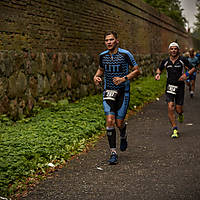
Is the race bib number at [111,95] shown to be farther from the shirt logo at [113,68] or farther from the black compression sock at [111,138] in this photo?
the black compression sock at [111,138]

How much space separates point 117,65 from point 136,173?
1.74 m

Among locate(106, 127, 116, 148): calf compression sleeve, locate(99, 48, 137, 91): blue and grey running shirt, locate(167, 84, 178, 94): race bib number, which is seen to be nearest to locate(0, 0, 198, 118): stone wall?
locate(99, 48, 137, 91): blue and grey running shirt

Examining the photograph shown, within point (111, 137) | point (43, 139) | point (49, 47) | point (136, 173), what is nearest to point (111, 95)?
point (111, 137)

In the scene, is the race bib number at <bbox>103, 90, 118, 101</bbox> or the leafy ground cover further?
the race bib number at <bbox>103, 90, 118, 101</bbox>

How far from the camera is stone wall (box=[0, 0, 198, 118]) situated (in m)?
8.79

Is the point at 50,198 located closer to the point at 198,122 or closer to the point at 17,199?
the point at 17,199

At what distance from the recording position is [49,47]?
10711 mm

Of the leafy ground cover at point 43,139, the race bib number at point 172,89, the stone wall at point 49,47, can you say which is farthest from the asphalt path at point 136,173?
the stone wall at point 49,47

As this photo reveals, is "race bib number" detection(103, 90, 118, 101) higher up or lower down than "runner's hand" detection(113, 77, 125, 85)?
lower down

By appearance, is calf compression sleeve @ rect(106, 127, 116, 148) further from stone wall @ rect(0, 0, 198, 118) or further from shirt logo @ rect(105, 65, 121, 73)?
stone wall @ rect(0, 0, 198, 118)

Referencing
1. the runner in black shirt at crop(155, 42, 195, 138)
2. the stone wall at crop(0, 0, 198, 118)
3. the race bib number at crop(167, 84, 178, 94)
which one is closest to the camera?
the runner in black shirt at crop(155, 42, 195, 138)

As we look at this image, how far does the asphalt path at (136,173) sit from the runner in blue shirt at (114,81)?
50 cm

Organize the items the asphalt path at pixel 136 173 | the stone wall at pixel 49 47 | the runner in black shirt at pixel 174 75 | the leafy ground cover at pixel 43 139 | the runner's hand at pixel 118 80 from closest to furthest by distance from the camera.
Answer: the asphalt path at pixel 136 173 < the leafy ground cover at pixel 43 139 < the runner's hand at pixel 118 80 < the runner in black shirt at pixel 174 75 < the stone wall at pixel 49 47

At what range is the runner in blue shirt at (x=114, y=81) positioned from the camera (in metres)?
6.16
